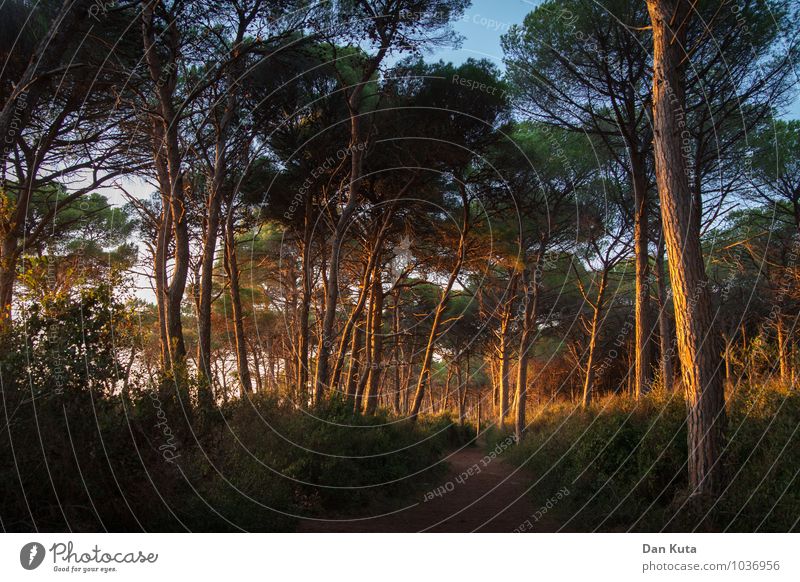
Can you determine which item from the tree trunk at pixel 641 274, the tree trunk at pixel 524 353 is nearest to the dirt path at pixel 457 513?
the tree trunk at pixel 641 274

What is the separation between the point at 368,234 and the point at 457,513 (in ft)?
27.2

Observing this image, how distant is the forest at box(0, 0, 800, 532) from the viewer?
18.3ft

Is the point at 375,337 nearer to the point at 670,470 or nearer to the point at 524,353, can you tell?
the point at 524,353

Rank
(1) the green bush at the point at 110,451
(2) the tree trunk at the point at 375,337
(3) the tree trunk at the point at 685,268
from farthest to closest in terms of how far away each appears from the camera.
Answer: (2) the tree trunk at the point at 375,337
(3) the tree trunk at the point at 685,268
(1) the green bush at the point at 110,451

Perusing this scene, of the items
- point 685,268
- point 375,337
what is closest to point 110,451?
point 685,268

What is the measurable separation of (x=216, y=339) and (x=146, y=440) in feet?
63.3

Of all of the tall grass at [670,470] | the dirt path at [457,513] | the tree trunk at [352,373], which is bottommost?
the dirt path at [457,513]

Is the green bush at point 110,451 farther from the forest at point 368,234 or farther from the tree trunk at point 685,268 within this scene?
the tree trunk at point 685,268

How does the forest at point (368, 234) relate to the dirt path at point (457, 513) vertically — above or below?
above

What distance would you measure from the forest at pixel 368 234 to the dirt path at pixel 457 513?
72 mm

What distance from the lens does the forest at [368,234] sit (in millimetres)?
5574

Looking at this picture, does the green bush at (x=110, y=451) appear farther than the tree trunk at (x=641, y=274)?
No

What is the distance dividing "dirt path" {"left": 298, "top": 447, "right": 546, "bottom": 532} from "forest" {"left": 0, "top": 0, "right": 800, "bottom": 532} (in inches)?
2.9
